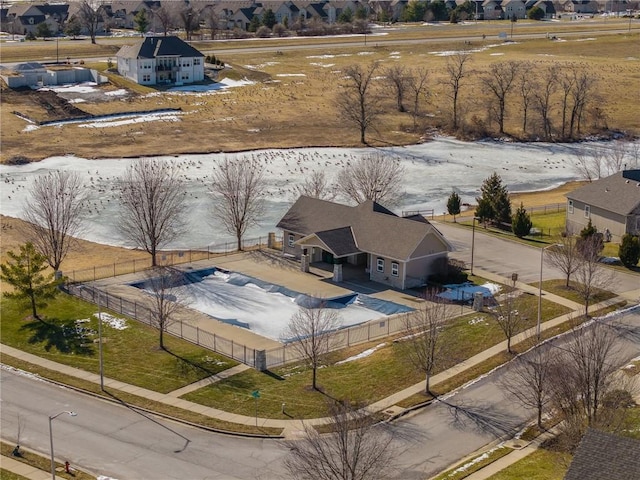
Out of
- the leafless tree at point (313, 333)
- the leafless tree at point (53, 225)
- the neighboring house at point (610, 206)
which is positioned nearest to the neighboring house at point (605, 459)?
the leafless tree at point (313, 333)

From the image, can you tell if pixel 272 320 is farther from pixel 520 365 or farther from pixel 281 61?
pixel 281 61

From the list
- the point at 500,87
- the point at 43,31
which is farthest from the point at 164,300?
the point at 43,31

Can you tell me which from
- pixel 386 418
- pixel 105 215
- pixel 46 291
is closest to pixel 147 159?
pixel 105 215

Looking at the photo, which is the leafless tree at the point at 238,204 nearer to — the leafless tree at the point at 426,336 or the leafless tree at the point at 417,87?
the leafless tree at the point at 426,336

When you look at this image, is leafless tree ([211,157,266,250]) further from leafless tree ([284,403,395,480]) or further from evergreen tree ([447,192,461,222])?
leafless tree ([284,403,395,480])

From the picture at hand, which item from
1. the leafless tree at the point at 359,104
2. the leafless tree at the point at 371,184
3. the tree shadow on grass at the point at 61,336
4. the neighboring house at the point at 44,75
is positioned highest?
the neighboring house at the point at 44,75
